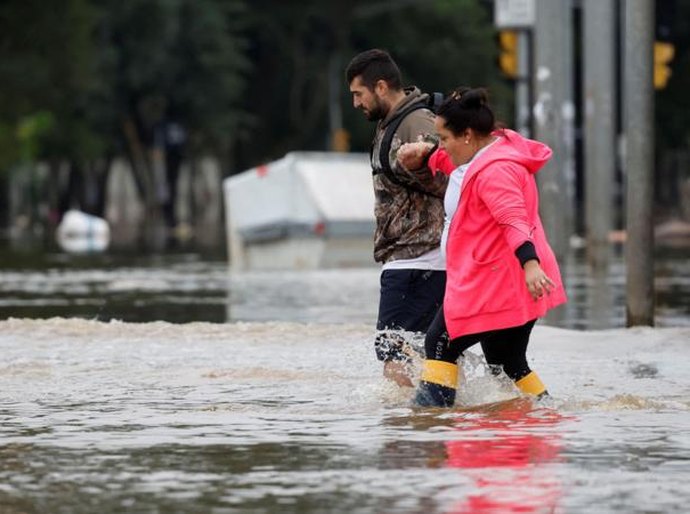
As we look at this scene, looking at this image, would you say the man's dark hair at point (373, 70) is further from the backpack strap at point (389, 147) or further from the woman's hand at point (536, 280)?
the woman's hand at point (536, 280)

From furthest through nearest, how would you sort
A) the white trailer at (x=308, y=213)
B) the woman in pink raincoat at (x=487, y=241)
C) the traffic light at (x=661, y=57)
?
the white trailer at (x=308, y=213) → the traffic light at (x=661, y=57) → the woman in pink raincoat at (x=487, y=241)

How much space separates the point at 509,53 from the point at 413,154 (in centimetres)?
1716

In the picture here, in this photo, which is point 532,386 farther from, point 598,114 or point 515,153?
point 598,114

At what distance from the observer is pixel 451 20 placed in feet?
266

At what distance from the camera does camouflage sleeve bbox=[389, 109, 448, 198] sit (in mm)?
10320

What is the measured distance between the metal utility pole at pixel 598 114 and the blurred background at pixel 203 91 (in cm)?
1774

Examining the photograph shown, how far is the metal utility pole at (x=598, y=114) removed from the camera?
28.3 m

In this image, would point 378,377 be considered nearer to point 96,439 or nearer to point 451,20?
point 96,439

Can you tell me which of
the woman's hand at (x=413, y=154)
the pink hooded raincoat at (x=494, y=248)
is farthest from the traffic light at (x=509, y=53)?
the pink hooded raincoat at (x=494, y=248)

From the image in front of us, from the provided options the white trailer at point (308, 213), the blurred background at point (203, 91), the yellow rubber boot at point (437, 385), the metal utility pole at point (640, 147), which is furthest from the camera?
the blurred background at point (203, 91)

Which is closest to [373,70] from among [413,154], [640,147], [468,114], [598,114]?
[413,154]

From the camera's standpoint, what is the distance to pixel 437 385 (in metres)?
9.95

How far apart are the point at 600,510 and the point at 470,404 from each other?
10.6 ft

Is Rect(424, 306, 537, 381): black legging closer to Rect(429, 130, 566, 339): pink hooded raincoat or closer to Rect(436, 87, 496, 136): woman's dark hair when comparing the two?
Rect(429, 130, 566, 339): pink hooded raincoat
